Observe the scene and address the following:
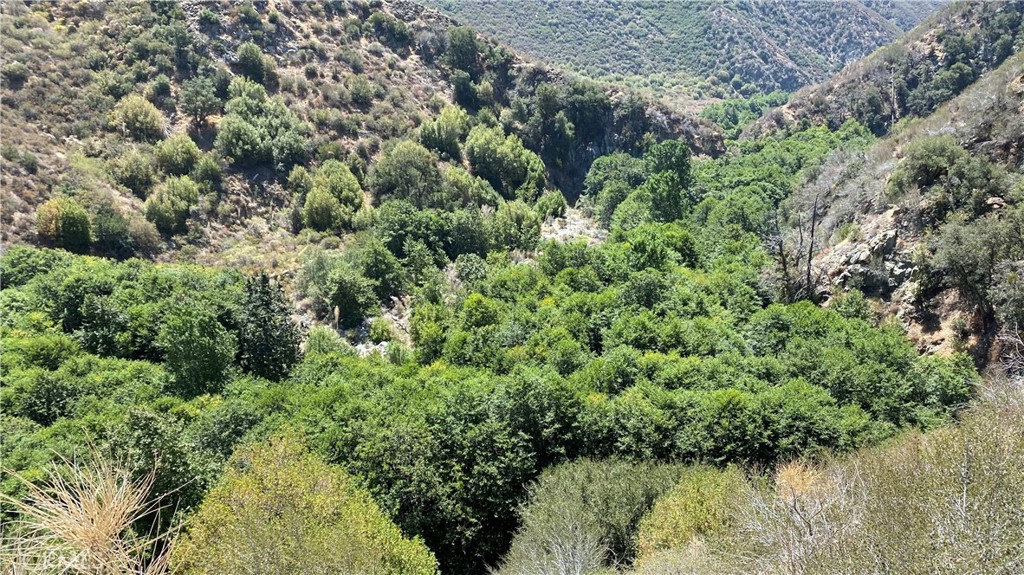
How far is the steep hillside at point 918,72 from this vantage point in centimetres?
7962

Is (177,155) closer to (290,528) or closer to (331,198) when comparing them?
(331,198)

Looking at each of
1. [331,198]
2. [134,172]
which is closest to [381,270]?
[331,198]

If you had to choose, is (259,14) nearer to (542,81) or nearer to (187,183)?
(187,183)

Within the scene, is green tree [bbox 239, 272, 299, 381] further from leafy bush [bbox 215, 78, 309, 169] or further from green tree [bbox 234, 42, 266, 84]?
green tree [bbox 234, 42, 266, 84]

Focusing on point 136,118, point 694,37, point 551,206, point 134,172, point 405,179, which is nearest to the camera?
point 134,172

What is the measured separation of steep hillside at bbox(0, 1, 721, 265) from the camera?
57812 millimetres

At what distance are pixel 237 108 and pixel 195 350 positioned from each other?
156 feet

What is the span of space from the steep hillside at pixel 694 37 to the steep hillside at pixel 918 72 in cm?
5854

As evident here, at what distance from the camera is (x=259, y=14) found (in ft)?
275

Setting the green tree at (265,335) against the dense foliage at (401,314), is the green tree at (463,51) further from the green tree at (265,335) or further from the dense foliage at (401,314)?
the green tree at (265,335)

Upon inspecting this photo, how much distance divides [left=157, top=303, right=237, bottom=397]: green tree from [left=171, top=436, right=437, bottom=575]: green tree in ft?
44.8

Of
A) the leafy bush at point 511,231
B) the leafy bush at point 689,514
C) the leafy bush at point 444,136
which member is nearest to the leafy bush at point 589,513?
the leafy bush at point 689,514

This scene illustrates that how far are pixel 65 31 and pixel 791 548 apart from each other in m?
95.4

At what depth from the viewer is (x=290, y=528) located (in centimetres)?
1773
